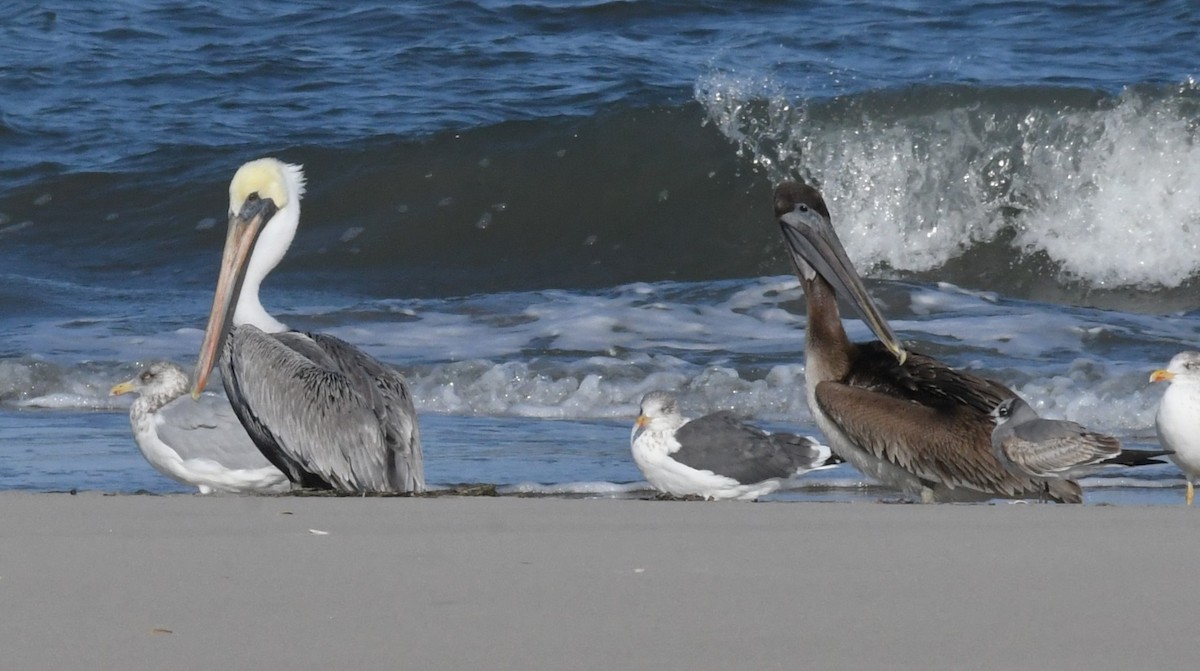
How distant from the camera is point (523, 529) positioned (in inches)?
155

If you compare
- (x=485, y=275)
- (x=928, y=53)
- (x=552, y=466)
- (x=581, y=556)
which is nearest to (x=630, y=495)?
(x=552, y=466)

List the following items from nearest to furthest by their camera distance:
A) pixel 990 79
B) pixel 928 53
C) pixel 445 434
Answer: pixel 445 434, pixel 990 79, pixel 928 53

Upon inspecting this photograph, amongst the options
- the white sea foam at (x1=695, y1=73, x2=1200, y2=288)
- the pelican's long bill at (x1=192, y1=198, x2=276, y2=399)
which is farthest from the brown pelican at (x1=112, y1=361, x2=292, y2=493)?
the white sea foam at (x1=695, y1=73, x2=1200, y2=288)

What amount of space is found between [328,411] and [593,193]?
8460mm

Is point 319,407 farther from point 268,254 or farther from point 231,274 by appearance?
point 268,254

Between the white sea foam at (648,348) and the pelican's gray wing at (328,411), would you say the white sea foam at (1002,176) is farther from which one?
the pelican's gray wing at (328,411)

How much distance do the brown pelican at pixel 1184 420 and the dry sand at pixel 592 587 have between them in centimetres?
131

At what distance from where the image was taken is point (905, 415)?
5469 mm

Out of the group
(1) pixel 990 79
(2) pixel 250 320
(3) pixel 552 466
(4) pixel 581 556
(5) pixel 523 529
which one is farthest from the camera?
(1) pixel 990 79

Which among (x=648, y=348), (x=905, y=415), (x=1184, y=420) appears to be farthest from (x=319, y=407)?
(x=648, y=348)

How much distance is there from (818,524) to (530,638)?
1386 millimetres

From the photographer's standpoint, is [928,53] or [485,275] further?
[928,53]

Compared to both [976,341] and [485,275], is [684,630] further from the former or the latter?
[485,275]

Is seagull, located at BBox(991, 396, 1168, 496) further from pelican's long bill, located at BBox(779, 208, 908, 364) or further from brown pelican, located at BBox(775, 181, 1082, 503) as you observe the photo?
pelican's long bill, located at BBox(779, 208, 908, 364)
